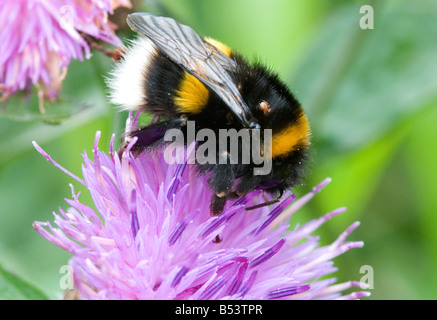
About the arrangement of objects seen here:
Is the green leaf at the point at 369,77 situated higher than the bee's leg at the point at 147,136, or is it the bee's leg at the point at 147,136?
the green leaf at the point at 369,77

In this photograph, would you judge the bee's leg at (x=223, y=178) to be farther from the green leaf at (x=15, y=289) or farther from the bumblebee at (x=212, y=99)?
the green leaf at (x=15, y=289)

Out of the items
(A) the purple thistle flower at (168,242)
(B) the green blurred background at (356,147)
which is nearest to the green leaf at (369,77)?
(B) the green blurred background at (356,147)

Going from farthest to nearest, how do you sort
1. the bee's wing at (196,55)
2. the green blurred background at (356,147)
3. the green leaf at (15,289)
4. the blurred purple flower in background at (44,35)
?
the green blurred background at (356,147) → the blurred purple flower in background at (44,35) → the green leaf at (15,289) → the bee's wing at (196,55)

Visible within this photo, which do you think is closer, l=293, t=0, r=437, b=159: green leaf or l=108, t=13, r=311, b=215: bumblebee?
l=108, t=13, r=311, b=215: bumblebee

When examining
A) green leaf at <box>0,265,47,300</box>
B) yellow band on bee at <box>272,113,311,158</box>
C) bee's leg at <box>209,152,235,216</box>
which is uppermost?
yellow band on bee at <box>272,113,311,158</box>

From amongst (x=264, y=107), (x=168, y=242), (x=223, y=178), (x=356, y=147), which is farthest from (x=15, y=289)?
(x=356, y=147)

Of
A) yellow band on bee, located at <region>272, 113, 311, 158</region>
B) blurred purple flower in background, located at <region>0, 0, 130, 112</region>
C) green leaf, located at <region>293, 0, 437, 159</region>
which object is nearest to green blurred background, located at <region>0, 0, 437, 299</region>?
green leaf, located at <region>293, 0, 437, 159</region>

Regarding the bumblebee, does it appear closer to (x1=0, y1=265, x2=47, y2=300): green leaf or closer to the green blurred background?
(x1=0, y1=265, x2=47, y2=300): green leaf

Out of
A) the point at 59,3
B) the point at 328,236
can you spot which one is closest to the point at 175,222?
the point at 59,3
